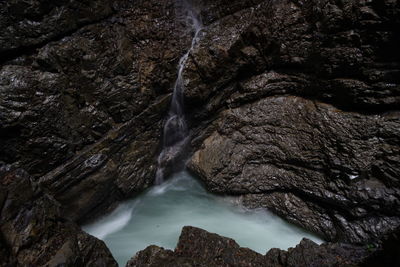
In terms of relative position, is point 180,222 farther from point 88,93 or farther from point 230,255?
point 88,93

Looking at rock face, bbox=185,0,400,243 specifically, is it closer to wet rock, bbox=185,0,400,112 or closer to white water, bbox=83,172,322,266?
wet rock, bbox=185,0,400,112

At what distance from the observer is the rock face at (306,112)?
5.03 metres

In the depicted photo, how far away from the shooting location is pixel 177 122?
6.82m

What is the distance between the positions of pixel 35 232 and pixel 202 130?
445cm

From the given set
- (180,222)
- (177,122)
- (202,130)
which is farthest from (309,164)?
(177,122)

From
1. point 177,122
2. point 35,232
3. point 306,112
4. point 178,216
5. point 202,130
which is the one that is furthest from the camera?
point 202,130

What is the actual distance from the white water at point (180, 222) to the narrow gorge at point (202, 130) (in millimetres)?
34

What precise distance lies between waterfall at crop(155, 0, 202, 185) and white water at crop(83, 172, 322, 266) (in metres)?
0.75

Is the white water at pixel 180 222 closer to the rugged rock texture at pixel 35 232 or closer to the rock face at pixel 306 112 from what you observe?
the rock face at pixel 306 112

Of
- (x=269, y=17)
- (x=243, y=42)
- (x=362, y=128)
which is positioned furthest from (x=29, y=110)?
(x=362, y=128)

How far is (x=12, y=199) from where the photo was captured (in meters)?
3.29

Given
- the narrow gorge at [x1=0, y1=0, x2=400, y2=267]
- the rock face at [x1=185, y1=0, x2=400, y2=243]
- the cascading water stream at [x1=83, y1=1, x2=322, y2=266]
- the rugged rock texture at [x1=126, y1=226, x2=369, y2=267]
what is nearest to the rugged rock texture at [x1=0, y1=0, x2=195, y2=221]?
the narrow gorge at [x1=0, y1=0, x2=400, y2=267]

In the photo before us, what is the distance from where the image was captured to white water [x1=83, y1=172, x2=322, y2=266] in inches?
212

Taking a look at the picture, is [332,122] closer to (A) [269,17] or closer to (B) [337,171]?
(B) [337,171]
